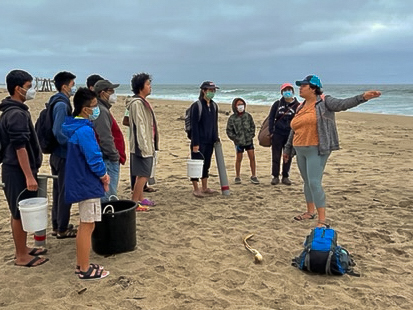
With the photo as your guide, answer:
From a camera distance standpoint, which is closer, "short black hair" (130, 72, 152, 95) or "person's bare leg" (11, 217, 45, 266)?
"person's bare leg" (11, 217, 45, 266)

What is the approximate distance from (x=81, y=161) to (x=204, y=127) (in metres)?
3.15

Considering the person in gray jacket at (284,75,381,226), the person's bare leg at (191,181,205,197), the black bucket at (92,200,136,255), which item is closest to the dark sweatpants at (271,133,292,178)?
the person's bare leg at (191,181,205,197)

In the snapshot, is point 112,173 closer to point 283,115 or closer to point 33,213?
point 33,213

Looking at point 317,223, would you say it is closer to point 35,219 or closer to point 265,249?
point 265,249

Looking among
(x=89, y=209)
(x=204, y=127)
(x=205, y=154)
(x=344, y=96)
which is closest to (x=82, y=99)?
(x=89, y=209)

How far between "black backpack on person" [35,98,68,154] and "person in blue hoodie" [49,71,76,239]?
4 centimetres

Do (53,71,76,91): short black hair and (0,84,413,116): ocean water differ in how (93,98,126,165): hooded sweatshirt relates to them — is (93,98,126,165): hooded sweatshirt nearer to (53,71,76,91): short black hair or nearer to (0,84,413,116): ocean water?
(53,71,76,91): short black hair

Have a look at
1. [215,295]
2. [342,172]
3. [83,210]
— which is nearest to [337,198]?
[342,172]

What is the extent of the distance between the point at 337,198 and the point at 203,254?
9.61 feet

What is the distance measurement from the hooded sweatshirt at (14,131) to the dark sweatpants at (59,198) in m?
0.50

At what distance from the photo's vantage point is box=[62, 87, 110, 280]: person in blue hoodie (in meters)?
3.39

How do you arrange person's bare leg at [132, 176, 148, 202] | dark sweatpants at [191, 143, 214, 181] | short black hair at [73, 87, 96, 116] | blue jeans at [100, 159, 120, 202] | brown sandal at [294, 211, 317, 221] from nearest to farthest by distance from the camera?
short black hair at [73, 87, 96, 116]
blue jeans at [100, 159, 120, 202]
brown sandal at [294, 211, 317, 221]
person's bare leg at [132, 176, 148, 202]
dark sweatpants at [191, 143, 214, 181]

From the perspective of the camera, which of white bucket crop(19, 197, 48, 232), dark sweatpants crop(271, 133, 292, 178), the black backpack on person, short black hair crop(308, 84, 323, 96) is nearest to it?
white bucket crop(19, 197, 48, 232)

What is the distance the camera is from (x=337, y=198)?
20.5ft
